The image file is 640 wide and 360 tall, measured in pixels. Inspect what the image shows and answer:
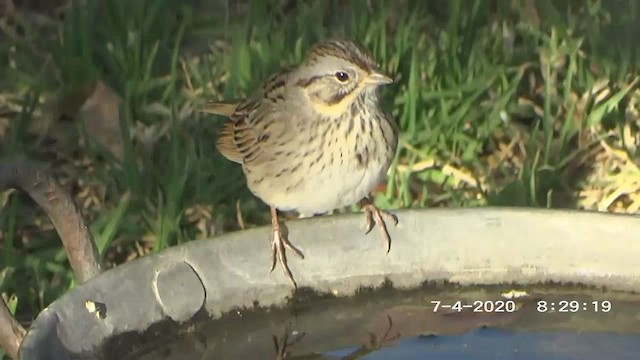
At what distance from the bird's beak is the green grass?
92cm

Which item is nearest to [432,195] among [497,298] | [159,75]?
[159,75]

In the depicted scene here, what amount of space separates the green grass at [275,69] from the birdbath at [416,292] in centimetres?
125

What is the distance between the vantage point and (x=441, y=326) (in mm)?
2873

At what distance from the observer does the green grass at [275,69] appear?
421 cm

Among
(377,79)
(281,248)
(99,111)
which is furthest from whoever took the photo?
(99,111)

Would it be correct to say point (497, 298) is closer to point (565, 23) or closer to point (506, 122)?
point (506, 122)

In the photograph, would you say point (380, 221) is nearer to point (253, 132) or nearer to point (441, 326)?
point (441, 326)

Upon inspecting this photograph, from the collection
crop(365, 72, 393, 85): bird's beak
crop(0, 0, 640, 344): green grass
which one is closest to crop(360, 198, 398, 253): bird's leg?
crop(365, 72, 393, 85): bird's beak

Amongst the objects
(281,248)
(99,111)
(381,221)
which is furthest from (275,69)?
(281,248)

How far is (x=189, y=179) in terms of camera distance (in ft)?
13.9

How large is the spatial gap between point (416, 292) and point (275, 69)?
6.42 feet

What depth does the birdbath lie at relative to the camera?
2643 millimetres

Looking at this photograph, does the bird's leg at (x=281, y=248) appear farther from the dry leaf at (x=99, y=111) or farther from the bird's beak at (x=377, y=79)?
the dry leaf at (x=99, y=111)

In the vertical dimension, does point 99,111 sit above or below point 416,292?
above
